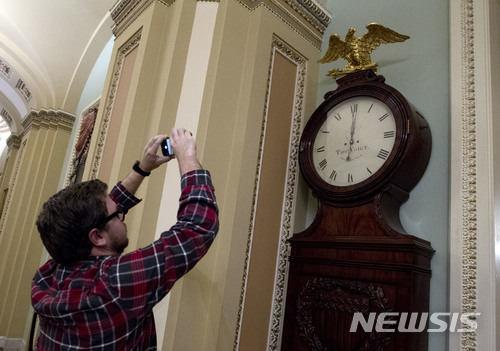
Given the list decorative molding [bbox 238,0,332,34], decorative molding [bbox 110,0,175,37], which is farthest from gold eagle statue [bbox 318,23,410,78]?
decorative molding [bbox 110,0,175,37]

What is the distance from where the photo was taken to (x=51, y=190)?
5.59 metres

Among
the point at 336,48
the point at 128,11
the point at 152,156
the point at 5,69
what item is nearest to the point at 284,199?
the point at 336,48

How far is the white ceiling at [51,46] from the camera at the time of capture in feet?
14.6

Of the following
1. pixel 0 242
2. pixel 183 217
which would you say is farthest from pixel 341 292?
pixel 0 242

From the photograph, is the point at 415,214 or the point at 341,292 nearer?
the point at 341,292

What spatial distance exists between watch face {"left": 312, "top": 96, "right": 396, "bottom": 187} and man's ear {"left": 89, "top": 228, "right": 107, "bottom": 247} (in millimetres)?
1167

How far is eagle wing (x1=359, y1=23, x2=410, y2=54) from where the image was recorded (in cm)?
183

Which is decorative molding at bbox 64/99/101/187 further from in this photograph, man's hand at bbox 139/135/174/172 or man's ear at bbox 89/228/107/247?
man's ear at bbox 89/228/107/247

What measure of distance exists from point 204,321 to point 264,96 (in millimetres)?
1183

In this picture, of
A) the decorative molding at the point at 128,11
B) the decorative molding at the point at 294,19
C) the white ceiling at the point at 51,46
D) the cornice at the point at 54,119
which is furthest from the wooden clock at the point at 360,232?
the cornice at the point at 54,119

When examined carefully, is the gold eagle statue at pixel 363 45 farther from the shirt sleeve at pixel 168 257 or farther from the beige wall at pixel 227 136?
the shirt sleeve at pixel 168 257

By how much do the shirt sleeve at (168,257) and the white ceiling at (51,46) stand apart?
413cm

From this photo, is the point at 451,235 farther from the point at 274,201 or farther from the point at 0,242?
the point at 0,242

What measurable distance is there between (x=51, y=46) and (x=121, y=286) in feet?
16.9
